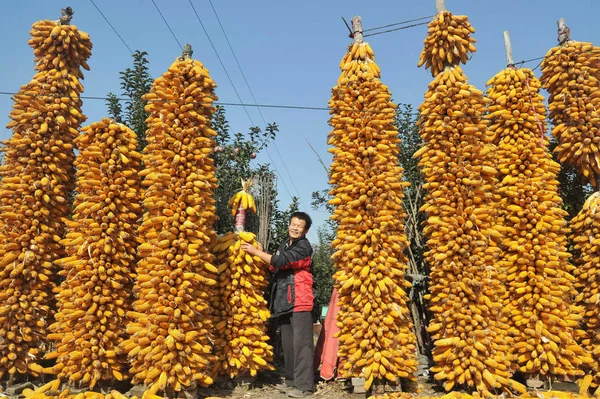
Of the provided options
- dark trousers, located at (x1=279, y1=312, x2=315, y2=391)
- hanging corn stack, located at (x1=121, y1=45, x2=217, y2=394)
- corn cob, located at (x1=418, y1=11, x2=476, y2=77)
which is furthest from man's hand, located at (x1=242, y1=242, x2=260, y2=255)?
corn cob, located at (x1=418, y1=11, x2=476, y2=77)

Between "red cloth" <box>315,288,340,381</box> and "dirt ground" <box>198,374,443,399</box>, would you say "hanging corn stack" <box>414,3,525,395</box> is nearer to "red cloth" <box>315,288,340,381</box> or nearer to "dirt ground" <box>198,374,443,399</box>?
"dirt ground" <box>198,374,443,399</box>

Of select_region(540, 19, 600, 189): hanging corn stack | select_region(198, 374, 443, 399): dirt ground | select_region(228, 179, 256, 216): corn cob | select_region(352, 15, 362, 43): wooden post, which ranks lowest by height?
select_region(198, 374, 443, 399): dirt ground

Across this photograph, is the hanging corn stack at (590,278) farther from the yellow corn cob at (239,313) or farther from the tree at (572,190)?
the yellow corn cob at (239,313)

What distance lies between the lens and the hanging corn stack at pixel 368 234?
15.8 ft

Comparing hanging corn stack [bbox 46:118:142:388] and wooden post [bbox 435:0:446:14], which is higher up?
wooden post [bbox 435:0:446:14]

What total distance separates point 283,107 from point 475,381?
485 centimetres

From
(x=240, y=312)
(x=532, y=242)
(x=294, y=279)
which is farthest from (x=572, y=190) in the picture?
(x=240, y=312)

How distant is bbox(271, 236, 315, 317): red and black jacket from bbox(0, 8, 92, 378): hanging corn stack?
2.82 meters

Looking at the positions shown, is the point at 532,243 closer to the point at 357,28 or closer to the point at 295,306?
the point at 295,306

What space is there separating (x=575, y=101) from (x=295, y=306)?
4.79 meters

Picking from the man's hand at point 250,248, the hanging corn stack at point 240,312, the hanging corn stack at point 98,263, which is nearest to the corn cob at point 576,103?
the man's hand at point 250,248

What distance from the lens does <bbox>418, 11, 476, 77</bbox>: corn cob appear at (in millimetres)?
5566

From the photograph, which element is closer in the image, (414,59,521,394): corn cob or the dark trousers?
(414,59,521,394): corn cob

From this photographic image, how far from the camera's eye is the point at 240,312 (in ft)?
17.4
